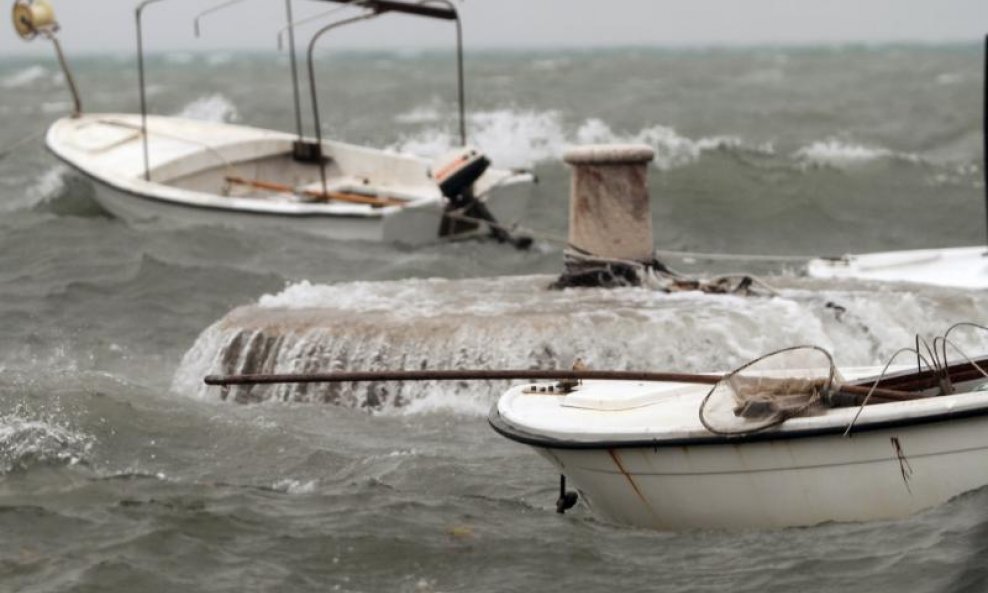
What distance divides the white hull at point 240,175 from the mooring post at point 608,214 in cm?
600

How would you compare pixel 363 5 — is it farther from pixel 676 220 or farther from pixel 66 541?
pixel 66 541

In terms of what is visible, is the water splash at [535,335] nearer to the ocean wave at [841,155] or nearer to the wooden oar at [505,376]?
the wooden oar at [505,376]

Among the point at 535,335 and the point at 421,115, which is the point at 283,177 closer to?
the point at 535,335

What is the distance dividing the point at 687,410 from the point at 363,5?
35.7 feet

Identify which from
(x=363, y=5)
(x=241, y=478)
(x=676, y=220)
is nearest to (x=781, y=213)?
(x=676, y=220)

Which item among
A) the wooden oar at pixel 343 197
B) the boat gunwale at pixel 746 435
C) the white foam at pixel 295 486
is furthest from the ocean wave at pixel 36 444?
the wooden oar at pixel 343 197

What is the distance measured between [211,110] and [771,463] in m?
39.6

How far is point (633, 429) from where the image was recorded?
849 cm

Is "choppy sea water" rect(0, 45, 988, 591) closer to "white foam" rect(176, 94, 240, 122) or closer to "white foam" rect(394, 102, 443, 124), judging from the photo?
"white foam" rect(394, 102, 443, 124)

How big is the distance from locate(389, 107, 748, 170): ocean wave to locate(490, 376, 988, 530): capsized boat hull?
2028 centimetres

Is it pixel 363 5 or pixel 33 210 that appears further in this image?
pixel 33 210

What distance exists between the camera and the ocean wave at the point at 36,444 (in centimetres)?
1048

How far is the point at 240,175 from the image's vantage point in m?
22.6

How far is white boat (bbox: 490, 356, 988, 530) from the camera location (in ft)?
26.5
